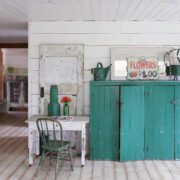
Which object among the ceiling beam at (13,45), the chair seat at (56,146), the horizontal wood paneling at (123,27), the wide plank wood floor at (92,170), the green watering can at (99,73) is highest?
the ceiling beam at (13,45)

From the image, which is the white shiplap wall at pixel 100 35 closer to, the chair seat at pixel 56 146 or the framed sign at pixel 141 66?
the framed sign at pixel 141 66

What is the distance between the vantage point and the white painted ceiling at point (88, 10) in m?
3.97

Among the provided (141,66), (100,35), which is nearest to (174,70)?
(141,66)

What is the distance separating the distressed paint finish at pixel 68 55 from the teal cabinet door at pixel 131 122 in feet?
2.82

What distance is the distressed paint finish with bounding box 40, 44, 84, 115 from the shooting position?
17.4ft

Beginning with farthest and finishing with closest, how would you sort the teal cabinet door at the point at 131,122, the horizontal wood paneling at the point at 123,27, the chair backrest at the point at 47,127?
the horizontal wood paneling at the point at 123,27 < the teal cabinet door at the point at 131,122 < the chair backrest at the point at 47,127

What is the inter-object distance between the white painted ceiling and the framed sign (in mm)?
677

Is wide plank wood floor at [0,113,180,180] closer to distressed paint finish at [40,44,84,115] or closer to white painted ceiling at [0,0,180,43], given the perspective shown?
distressed paint finish at [40,44,84,115]

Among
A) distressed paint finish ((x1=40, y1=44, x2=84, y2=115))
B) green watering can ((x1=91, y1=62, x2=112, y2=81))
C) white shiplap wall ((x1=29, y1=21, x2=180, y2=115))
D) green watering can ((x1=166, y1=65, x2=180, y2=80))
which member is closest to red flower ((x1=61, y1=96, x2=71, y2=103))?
distressed paint finish ((x1=40, y1=44, x2=84, y2=115))

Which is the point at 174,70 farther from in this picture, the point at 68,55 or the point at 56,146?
the point at 56,146

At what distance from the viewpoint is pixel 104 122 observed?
4918 millimetres

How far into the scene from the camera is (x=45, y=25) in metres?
5.32

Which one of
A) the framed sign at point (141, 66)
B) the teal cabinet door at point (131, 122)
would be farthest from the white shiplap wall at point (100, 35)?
the teal cabinet door at point (131, 122)

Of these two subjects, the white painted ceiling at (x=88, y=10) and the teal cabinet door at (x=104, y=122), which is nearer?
the white painted ceiling at (x=88, y=10)
